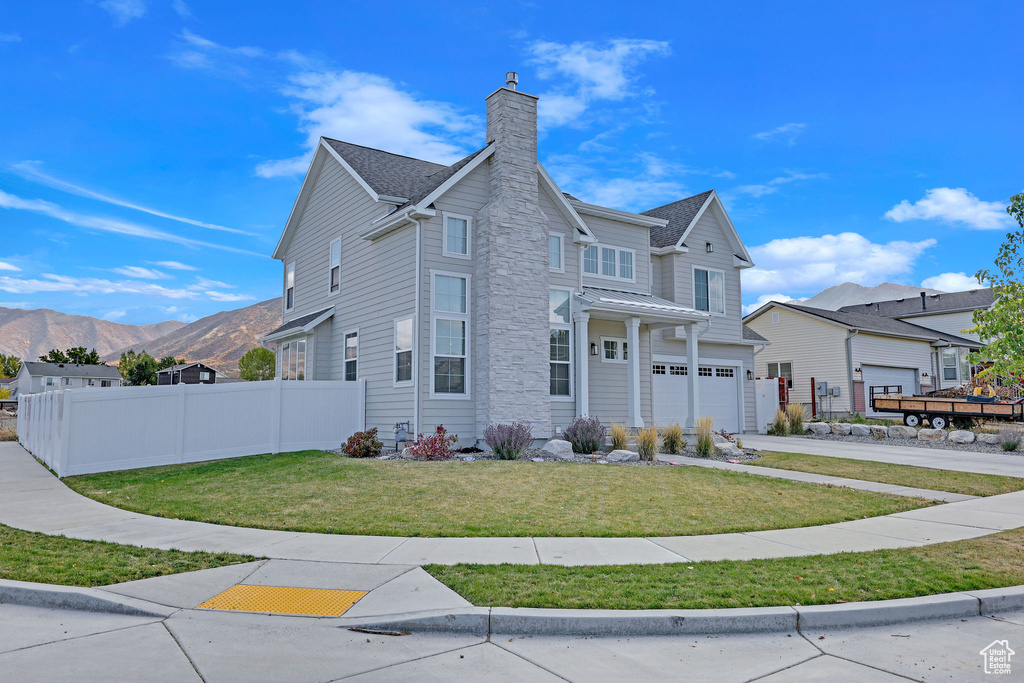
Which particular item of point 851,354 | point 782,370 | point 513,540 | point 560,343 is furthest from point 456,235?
point 782,370

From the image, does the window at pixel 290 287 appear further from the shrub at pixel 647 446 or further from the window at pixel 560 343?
the shrub at pixel 647 446

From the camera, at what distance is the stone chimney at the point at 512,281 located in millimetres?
15719

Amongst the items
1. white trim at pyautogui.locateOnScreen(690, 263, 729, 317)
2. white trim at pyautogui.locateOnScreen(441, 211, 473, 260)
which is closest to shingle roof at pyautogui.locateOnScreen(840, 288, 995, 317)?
white trim at pyautogui.locateOnScreen(690, 263, 729, 317)

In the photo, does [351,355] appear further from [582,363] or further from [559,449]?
[559,449]

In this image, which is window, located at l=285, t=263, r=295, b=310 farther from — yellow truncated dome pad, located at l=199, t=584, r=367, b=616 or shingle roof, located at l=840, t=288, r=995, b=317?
shingle roof, located at l=840, t=288, r=995, b=317

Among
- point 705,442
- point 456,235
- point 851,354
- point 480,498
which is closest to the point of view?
point 480,498

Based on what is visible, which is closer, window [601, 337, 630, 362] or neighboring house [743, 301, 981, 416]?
window [601, 337, 630, 362]

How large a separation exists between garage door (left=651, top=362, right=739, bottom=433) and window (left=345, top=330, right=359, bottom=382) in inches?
362

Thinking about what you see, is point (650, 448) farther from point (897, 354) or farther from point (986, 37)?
point (897, 354)

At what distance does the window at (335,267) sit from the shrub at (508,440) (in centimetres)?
757

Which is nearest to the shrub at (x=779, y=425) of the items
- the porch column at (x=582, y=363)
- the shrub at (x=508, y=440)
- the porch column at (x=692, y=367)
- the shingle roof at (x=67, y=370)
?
the porch column at (x=692, y=367)

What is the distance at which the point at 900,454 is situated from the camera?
1666 cm

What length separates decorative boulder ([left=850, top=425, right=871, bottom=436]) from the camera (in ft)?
73.0

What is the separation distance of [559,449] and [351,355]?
281 inches
